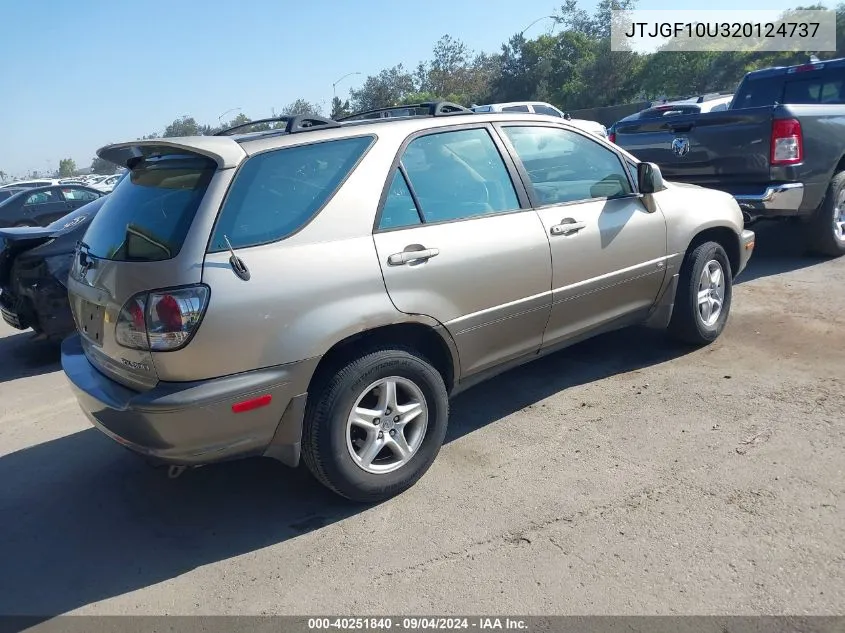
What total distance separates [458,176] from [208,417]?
1.84 metres

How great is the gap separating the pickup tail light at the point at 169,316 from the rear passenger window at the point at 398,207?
96 cm

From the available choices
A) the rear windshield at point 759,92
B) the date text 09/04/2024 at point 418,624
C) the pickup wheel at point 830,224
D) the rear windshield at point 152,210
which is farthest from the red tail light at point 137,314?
the rear windshield at point 759,92

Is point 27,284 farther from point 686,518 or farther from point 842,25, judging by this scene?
point 842,25

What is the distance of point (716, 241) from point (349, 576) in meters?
3.76

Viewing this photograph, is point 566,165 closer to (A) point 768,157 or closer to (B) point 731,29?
(A) point 768,157

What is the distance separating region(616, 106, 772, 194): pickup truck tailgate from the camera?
661 centimetres

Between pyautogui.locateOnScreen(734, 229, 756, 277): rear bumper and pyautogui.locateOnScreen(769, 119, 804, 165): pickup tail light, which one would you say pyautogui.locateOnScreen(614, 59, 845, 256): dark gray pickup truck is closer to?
pyautogui.locateOnScreen(769, 119, 804, 165): pickup tail light

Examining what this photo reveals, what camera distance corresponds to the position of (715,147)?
685cm

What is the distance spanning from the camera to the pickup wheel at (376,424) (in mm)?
3178

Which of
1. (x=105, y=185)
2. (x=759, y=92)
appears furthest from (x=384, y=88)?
(x=759, y=92)

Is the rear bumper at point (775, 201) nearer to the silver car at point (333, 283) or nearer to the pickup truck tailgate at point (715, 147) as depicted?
the pickup truck tailgate at point (715, 147)

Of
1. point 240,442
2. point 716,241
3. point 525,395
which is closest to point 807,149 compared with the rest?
point 716,241

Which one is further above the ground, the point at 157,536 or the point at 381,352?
the point at 381,352

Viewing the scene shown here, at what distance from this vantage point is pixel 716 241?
521 cm
